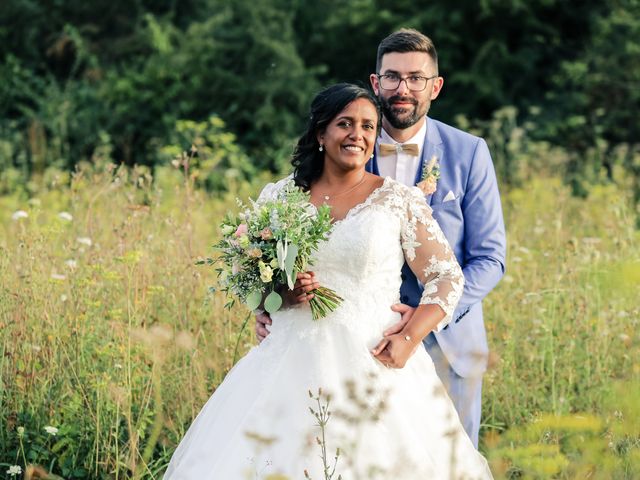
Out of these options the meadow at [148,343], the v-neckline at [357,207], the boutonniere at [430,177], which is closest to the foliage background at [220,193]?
the meadow at [148,343]

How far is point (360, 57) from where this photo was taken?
49.2ft

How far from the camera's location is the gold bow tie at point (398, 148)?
13.1 ft

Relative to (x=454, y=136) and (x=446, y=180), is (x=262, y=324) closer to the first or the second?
(x=446, y=180)

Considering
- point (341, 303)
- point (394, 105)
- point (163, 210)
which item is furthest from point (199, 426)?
point (163, 210)

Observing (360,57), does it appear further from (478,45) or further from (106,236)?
(106,236)

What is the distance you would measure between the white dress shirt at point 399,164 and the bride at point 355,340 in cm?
38

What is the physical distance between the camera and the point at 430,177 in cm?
395

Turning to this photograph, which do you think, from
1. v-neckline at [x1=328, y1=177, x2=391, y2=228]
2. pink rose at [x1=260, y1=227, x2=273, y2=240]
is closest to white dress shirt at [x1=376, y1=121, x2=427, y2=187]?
v-neckline at [x1=328, y1=177, x2=391, y2=228]

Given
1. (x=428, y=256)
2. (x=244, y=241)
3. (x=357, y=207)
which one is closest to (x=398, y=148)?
(x=357, y=207)

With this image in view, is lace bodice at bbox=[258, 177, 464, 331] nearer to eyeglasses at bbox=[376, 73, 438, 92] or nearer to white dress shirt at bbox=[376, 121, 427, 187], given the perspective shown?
white dress shirt at bbox=[376, 121, 427, 187]

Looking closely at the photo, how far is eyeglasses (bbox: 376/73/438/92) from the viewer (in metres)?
3.94

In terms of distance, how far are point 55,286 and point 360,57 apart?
436 inches

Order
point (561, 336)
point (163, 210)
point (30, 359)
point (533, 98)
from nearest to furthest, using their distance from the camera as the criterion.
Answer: point (30, 359), point (561, 336), point (163, 210), point (533, 98)

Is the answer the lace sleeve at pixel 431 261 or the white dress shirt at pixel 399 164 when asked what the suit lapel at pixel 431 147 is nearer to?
the white dress shirt at pixel 399 164
